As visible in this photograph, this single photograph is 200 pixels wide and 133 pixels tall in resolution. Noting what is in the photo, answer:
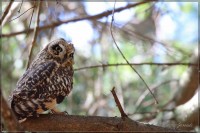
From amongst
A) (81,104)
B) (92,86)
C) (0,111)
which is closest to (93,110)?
(92,86)

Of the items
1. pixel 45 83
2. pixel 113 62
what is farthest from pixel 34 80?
pixel 113 62

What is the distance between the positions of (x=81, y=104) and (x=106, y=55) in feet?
3.04

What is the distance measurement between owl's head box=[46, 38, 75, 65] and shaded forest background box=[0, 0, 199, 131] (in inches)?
13.5

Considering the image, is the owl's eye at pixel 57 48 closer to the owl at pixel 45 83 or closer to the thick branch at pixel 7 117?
the owl at pixel 45 83

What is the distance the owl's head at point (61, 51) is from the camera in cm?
275

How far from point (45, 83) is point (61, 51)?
14.8 inches

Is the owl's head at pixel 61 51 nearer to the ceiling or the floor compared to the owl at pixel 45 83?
nearer to the ceiling

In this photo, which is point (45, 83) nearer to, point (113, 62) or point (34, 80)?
point (34, 80)

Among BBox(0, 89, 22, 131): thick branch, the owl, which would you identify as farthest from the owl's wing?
BBox(0, 89, 22, 131): thick branch

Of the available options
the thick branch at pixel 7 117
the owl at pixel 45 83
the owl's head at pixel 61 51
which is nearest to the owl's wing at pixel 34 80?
the owl at pixel 45 83

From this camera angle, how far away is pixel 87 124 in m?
2.06

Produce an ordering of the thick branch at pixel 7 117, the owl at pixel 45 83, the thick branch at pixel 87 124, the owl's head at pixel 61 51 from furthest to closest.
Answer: the owl's head at pixel 61 51, the owl at pixel 45 83, the thick branch at pixel 87 124, the thick branch at pixel 7 117

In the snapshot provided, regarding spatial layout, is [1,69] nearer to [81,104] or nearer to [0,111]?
[81,104]

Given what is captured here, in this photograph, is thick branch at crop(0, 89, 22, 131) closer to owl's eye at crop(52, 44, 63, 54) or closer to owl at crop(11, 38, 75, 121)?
owl at crop(11, 38, 75, 121)
